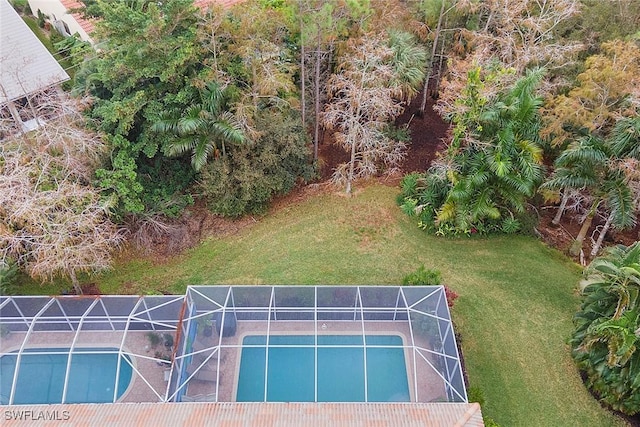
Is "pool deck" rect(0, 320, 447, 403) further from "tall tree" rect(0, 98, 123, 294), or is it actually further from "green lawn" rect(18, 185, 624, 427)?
"tall tree" rect(0, 98, 123, 294)

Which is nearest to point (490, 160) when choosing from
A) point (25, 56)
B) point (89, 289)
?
point (89, 289)

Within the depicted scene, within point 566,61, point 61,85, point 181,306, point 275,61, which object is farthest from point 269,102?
point 566,61

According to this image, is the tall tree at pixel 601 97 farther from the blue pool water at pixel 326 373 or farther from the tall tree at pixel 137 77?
the tall tree at pixel 137 77

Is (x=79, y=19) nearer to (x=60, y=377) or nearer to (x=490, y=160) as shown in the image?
(x=60, y=377)

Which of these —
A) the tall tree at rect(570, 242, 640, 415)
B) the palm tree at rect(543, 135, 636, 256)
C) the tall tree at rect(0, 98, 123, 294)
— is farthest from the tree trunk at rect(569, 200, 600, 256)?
the tall tree at rect(0, 98, 123, 294)

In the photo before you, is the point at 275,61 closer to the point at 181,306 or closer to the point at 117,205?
the point at 117,205
